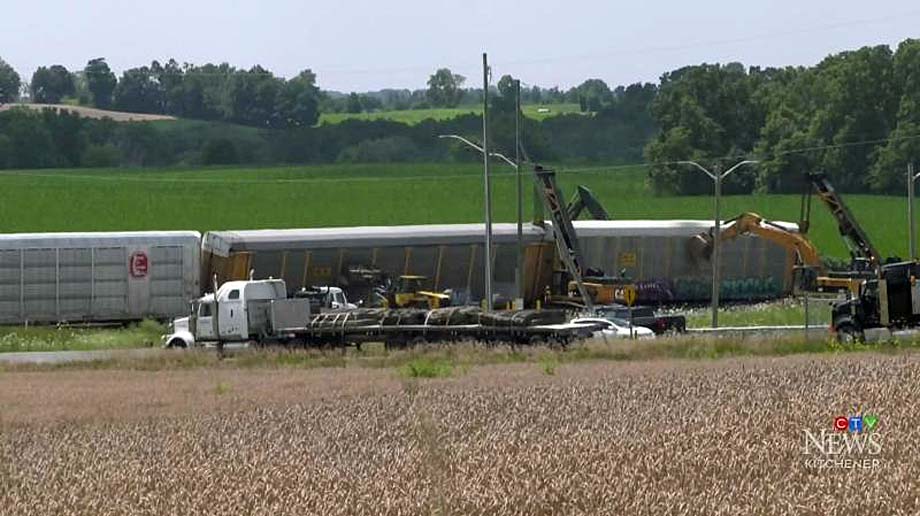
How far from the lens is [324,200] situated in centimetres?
10994

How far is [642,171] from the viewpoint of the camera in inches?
4808

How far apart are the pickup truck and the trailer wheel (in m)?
6.27

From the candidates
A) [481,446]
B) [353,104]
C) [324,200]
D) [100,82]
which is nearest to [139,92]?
[100,82]

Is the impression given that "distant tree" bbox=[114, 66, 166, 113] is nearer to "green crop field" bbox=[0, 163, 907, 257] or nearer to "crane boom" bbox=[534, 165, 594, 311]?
"green crop field" bbox=[0, 163, 907, 257]

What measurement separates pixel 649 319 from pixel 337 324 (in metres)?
9.59

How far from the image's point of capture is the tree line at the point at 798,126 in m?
110

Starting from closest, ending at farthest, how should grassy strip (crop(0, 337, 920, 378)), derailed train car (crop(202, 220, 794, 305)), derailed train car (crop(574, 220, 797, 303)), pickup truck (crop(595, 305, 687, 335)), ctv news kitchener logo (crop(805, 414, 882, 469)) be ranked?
ctv news kitchener logo (crop(805, 414, 882, 469)) < grassy strip (crop(0, 337, 920, 378)) < pickup truck (crop(595, 305, 687, 335)) < derailed train car (crop(202, 220, 794, 305)) < derailed train car (crop(574, 220, 797, 303))

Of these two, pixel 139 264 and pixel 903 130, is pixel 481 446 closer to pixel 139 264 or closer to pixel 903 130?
pixel 139 264

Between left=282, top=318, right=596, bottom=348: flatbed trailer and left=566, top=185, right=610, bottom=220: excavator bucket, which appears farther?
left=566, top=185, right=610, bottom=220: excavator bucket

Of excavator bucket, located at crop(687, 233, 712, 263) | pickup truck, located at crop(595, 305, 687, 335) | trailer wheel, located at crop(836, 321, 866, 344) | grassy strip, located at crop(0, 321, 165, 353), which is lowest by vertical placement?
grassy strip, located at crop(0, 321, 165, 353)

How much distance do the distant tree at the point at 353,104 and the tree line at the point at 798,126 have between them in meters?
79.7

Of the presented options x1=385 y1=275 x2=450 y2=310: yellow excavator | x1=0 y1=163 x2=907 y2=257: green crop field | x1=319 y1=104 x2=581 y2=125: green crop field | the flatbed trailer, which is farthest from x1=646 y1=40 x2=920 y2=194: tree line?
the flatbed trailer

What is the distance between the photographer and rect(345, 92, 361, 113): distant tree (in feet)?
639

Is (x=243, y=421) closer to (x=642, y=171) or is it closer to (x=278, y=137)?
(x=642, y=171)
